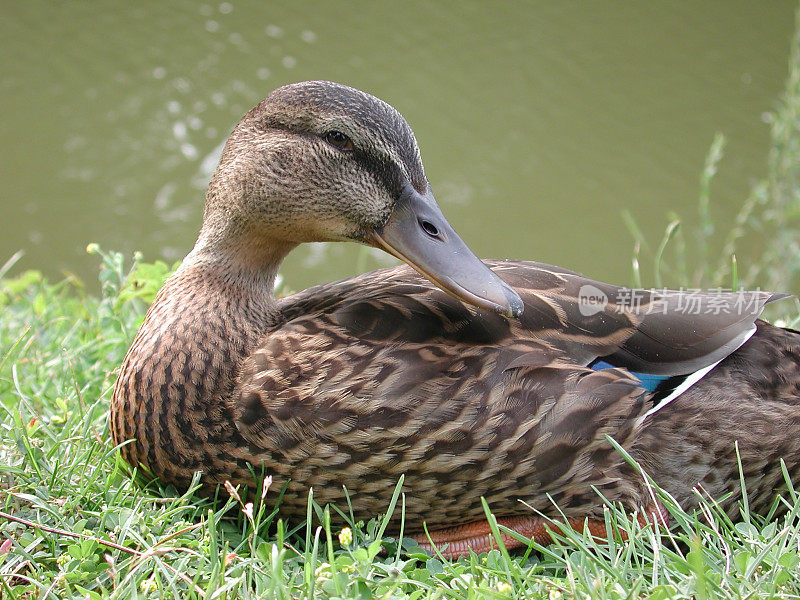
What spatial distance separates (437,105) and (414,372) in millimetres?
7913

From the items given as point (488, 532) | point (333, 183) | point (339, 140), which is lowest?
point (488, 532)

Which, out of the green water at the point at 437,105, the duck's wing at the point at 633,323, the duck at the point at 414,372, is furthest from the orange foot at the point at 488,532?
the green water at the point at 437,105

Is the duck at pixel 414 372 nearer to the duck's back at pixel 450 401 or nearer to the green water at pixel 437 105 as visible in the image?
the duck's back at pixel 450 401

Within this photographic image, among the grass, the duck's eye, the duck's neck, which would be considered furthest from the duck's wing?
the duck's neck

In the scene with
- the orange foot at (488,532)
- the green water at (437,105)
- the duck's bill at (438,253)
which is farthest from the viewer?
the green water at (437,105)

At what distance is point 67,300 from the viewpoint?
13.2 feet

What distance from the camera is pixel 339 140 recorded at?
8.21 feet

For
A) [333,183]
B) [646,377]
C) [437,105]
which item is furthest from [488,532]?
[437,105]

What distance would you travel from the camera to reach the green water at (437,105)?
26.0 ft

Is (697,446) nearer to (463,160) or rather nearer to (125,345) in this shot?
(125,345)

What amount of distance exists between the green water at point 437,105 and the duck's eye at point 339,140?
14.5 ft

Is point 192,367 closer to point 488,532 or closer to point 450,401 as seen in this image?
point 450,401

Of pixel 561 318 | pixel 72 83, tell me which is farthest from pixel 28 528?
pixel 72 83

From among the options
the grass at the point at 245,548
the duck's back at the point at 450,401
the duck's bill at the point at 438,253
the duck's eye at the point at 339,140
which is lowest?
the grass at the point at 245,548
